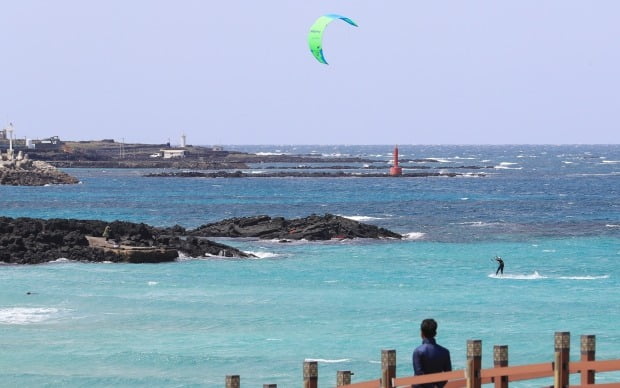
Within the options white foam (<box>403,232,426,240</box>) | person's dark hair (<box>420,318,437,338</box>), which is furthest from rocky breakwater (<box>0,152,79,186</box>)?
person's dark hair (<box>420,318,437,338</box>)

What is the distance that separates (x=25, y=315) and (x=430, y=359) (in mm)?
19019

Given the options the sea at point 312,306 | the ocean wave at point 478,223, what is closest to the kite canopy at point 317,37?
the sea at point 312,306

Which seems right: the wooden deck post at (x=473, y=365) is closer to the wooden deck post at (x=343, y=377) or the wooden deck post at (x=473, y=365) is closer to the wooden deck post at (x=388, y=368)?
the wooden deck post at (x=388, y=368)

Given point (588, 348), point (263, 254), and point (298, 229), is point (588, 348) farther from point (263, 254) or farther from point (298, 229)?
point (298, 229)

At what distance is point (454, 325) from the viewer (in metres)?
29.1

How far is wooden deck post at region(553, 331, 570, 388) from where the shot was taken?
13.5 metres

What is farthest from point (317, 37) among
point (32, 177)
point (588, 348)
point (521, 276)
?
point (32, 177)

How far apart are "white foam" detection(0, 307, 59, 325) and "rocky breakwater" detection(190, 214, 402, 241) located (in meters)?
22.1

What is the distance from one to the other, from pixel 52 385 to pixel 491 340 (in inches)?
350

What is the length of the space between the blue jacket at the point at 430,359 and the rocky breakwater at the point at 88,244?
3053 cm

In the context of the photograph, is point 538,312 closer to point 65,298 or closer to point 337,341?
point 337,341

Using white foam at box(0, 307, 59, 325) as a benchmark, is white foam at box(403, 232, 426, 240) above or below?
below

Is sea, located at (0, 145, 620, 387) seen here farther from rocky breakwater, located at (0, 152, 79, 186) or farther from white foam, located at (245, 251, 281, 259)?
rocky breakwater, located at (0, 152, 79, 186)

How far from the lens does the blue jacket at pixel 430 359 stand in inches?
511
